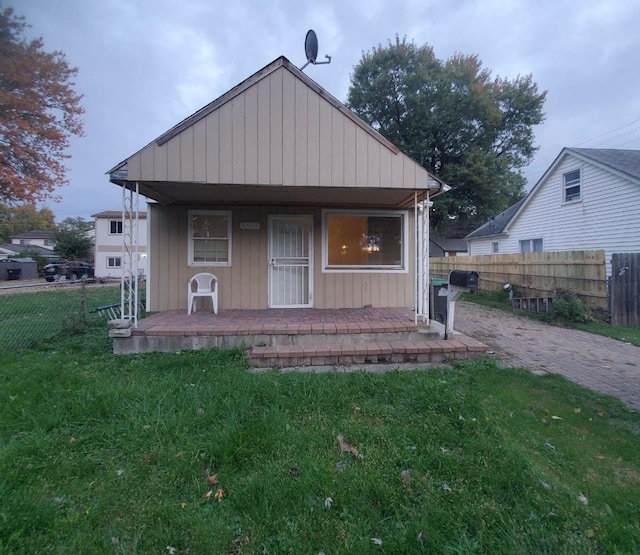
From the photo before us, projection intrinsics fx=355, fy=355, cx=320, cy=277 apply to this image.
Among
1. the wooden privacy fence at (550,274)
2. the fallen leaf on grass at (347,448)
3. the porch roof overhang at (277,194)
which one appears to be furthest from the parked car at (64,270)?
the fallen leaf on grass at (347,448)

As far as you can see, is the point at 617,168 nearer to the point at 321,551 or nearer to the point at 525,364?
the point at 525,364

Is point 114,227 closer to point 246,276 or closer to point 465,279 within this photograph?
point 246,276

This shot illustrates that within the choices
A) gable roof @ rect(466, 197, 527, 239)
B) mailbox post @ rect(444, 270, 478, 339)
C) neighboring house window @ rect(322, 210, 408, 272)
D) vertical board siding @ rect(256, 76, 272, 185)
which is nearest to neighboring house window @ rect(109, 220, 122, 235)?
gable roof @ rect(466, 197, 527, 239)

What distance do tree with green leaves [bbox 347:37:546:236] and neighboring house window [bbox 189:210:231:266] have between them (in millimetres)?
17823

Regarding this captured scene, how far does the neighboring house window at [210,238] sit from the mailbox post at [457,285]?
407 cm

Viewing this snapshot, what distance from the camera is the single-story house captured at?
16.5 ft

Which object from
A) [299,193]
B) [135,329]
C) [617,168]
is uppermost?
[617,168]

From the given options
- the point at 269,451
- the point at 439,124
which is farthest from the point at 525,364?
the point at 439,124

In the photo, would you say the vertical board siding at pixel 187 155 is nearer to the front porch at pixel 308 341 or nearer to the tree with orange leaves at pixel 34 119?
the front porch at pixel 308 341

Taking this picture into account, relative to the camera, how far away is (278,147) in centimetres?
511

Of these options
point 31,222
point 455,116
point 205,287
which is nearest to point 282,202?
point 205,287

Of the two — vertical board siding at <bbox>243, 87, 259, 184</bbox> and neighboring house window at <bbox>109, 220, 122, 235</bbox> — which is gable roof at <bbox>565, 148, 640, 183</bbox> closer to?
vertical board siding at <bbox>243, 87, 259, 184</bbox>

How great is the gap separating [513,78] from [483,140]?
175 inches

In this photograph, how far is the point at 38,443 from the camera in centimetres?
255
